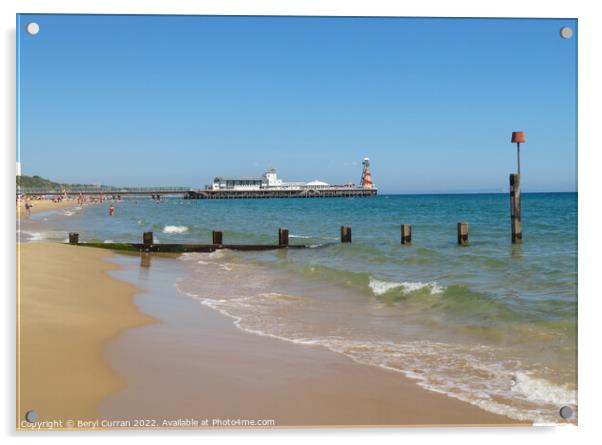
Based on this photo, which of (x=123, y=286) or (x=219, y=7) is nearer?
(x=219, y=7)

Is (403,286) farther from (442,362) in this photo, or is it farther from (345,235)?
(345,235)

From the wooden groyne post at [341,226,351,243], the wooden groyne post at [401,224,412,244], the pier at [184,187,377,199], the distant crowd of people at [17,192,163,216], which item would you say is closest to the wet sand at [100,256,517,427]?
the distant crowd of people at [17,192,163,216]

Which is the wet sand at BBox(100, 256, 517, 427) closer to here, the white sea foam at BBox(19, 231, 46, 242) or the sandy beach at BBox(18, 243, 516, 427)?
the sandy beach at BBox(18, 243, 516, 427)

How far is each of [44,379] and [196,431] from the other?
1065 mm

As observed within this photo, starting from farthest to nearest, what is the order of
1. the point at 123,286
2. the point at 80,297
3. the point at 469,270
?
the point at 469,270 → the point at 123,286 → the point at 80,297

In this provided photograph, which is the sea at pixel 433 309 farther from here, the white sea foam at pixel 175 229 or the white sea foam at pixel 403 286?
the white sea foam at pixel 175 229

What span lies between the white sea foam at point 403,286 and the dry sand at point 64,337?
3364 millimetres

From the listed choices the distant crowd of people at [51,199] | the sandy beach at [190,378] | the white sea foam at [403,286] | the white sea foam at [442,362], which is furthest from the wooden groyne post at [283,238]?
the sandy beach at [190,378]

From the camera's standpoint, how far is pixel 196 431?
318 cm

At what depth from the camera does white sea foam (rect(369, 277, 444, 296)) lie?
7.95 metres

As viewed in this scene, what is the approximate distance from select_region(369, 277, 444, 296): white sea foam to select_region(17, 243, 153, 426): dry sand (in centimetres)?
336

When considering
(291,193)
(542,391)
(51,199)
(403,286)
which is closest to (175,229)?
(51,199)
